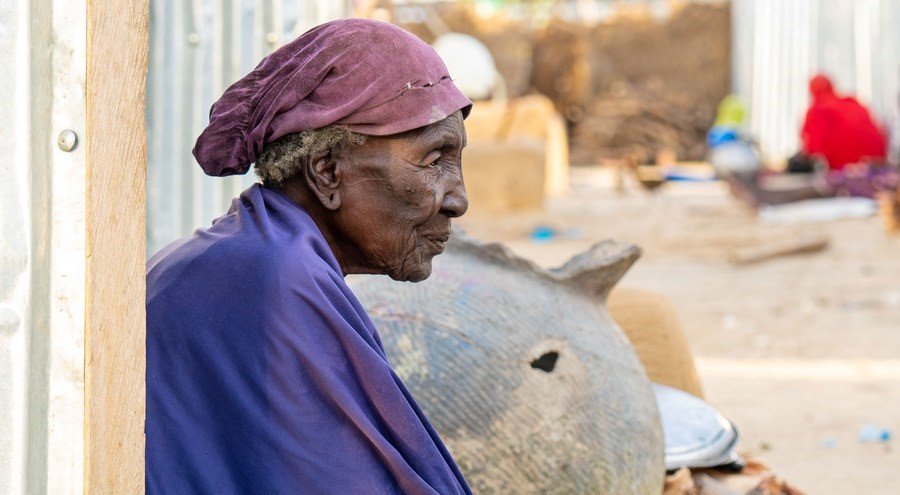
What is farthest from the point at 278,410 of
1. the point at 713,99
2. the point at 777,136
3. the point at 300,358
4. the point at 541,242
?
the point at 713,99

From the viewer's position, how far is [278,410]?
1.77 meters

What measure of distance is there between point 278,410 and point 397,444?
0.19 metres

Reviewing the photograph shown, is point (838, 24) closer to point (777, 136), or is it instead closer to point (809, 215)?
point (777, 136)

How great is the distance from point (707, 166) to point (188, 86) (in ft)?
71.9

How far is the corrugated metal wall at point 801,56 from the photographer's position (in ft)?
63.1

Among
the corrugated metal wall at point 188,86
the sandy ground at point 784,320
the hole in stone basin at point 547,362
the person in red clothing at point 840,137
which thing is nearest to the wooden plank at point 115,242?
the hole in stone basin at point 547,362

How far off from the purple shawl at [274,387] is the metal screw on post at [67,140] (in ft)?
1.37

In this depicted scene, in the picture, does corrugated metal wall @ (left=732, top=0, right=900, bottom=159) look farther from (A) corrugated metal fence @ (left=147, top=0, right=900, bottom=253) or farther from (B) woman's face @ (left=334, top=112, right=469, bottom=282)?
(B) woman's face @ (left=334, top=112, right=469, bottom=282)

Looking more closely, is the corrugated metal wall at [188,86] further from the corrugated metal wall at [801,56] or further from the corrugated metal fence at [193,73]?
the corrugated metal wall at [801,56]

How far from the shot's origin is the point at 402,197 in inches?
80.4

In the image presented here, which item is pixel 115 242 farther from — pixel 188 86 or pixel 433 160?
pixel 188 86

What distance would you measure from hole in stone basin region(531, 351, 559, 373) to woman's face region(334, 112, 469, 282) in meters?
0.84

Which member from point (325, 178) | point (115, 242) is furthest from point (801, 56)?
point (115, 242)

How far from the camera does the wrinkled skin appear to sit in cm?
202
